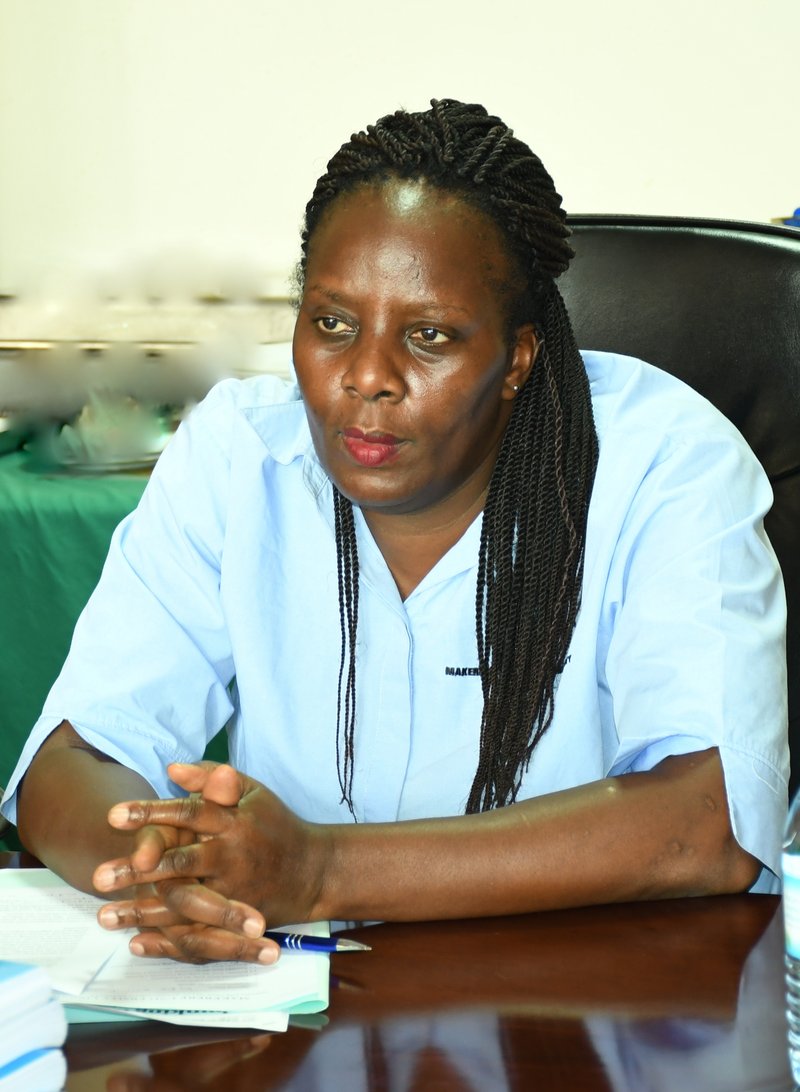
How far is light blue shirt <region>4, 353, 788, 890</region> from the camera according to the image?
1320 millimetres

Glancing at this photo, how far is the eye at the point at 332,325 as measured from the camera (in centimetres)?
130

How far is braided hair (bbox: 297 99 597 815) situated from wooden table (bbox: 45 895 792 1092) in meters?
0.44

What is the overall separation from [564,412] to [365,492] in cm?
26

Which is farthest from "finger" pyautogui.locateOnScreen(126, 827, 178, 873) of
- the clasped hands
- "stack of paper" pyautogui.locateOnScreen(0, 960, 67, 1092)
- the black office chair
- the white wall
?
the white wall

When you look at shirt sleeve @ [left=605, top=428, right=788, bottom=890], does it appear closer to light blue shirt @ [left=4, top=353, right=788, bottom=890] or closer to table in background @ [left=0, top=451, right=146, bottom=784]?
light blue shirt @ [left=4, top=353, right=788, bottom=890]

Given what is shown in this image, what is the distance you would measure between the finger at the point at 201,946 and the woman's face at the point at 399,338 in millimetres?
514

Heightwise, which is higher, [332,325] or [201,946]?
[332,325]

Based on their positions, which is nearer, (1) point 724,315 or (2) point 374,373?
(2) point 374,373

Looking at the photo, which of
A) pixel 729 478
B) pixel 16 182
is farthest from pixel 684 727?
pixel 16 182

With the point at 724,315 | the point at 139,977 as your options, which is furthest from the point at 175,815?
the point at 724,315

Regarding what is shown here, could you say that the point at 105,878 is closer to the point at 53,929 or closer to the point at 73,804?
the point at 53,929

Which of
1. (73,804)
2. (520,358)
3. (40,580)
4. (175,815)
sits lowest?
(40,580)

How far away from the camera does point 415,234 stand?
4.09ft

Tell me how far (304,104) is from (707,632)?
2.14 metres
